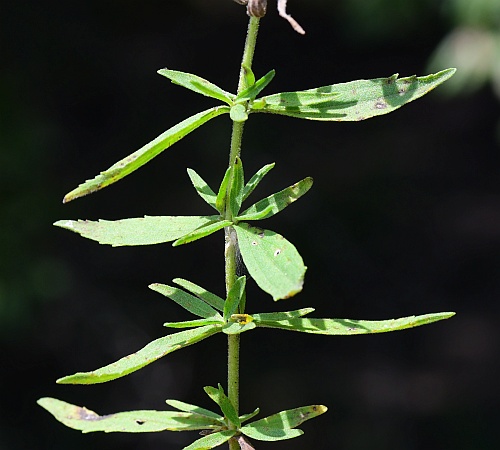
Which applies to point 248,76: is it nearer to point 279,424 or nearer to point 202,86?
point 202,86

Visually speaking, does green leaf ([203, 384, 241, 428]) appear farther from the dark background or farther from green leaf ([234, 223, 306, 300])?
the dark background

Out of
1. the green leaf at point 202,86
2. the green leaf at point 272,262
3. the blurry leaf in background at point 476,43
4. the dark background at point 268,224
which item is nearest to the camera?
the green leaf at point 272,262

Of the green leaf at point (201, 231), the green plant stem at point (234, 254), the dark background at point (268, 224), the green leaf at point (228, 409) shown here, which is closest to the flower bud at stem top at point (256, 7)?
the green plant stem at point (234, 254)

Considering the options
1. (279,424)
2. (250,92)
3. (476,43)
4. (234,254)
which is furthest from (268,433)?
(476,43)

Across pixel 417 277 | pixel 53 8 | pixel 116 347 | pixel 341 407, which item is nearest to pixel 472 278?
pixel 417 277

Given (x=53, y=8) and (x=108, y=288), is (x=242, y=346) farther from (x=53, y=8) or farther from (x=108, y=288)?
(x=53, y=8)

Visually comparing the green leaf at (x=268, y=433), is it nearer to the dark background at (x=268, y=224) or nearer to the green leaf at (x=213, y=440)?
the green leaf at (x=213, y=440)
